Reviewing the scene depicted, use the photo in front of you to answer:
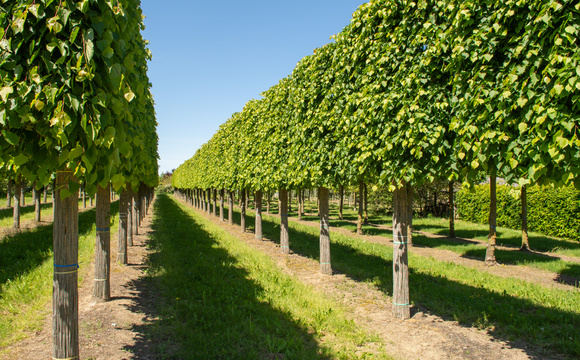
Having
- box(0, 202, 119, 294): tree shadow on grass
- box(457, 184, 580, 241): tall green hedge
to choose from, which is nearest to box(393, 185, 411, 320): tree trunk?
box(457, 184, 580, 241): tall green hedge

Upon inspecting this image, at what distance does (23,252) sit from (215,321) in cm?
910

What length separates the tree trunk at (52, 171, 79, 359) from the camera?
347 centimetres

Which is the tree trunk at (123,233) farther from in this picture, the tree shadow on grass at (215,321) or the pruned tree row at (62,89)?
the pruned tree row at (62,89)

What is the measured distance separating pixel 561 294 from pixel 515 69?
6.97 meters

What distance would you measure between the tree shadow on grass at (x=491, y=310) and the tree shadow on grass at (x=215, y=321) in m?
3.28

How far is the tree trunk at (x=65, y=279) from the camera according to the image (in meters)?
3.47

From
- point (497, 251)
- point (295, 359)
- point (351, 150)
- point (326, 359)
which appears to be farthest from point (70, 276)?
point (497, 251)

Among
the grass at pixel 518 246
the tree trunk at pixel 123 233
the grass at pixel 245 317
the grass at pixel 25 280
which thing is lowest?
the grass at pixel 518 246

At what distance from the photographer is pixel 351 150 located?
24.2ft

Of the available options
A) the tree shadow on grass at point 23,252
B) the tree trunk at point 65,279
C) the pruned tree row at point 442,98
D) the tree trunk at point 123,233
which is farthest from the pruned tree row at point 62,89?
the tree trunk at point 123,233

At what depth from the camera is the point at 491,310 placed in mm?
6883

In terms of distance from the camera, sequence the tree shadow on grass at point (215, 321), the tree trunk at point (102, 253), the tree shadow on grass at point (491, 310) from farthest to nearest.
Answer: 1. the tree trunk at point (102, 253)
2. the tree shadow on grass at point (491, 310)
3. the tree shadow on grass at point (215, 321)

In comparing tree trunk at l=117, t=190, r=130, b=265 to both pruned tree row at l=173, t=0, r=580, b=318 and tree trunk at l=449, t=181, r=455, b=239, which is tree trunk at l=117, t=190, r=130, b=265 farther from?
tree trunk at l=449, t=181, r=455, b=239

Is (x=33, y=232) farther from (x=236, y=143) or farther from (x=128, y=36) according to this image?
(x=128, y=36)
